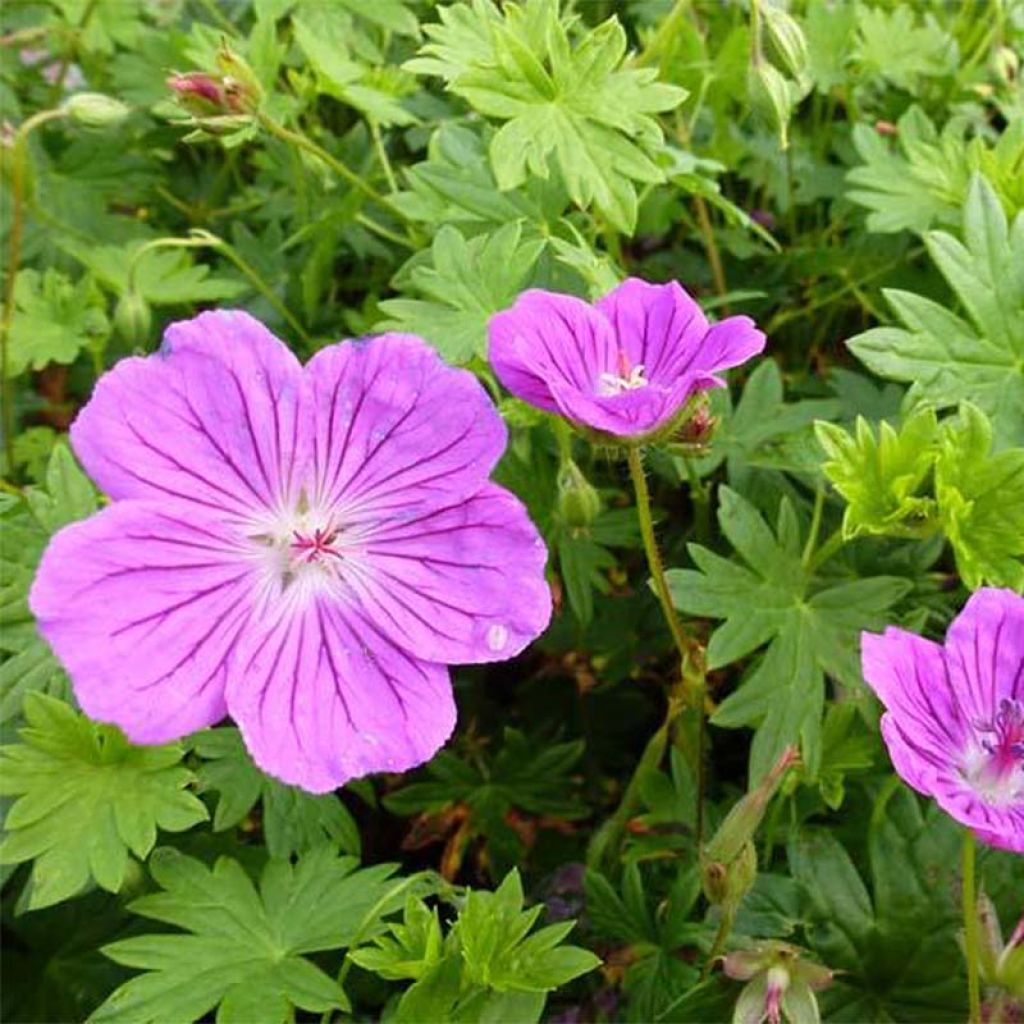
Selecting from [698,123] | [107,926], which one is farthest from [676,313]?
[698,123]

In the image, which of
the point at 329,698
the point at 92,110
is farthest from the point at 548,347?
the point at 92,110

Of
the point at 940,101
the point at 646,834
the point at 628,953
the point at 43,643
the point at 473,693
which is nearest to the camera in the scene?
the point at 43,643

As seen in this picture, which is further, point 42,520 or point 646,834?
point 646,834

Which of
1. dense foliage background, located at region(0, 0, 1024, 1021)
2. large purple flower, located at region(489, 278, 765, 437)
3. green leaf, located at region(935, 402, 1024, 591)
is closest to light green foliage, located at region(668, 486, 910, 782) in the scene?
dense foliage background, located at region(0, 0, 1024, 1021)

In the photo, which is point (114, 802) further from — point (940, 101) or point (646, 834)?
point (940, 101)

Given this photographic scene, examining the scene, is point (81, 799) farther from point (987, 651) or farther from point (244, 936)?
point (987, 651)

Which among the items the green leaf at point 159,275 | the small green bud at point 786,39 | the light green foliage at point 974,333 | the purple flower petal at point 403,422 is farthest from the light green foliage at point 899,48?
the purple flower petal at point 403,422

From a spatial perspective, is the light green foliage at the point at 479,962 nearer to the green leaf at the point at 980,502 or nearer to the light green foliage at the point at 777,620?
the light green foliage at the point at 777,620
